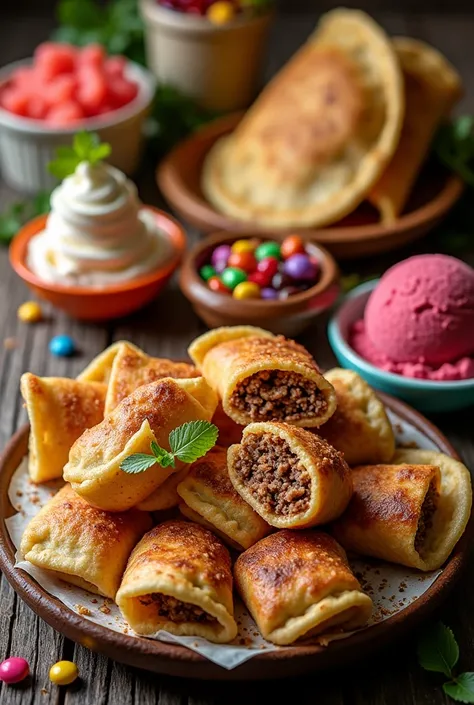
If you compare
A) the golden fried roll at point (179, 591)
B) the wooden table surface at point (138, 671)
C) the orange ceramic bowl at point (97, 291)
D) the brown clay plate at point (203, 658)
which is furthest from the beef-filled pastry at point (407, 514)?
the orange ceramic bowl at point (97, 291)

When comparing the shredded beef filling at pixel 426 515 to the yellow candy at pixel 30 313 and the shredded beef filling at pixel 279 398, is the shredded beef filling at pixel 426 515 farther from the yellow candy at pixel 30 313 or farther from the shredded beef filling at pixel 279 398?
the yellow candy at pixel 30 313

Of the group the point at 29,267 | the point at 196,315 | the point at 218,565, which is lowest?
the point at 196,315

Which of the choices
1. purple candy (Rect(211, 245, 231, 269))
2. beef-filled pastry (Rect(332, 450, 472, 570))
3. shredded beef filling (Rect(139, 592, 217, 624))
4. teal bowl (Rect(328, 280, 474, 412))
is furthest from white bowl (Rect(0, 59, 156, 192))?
shredded beef filling (Rect(139, 592, 217, 624))

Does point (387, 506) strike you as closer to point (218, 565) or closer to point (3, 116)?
point (218, 565)

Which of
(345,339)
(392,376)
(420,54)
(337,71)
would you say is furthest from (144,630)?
(420,54)

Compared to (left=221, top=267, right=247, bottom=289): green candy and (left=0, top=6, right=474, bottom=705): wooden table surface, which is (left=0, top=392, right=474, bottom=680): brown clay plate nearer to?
(left=0, top=6, right=474, bottom=705): wooden table surface

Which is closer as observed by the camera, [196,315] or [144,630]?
[144,630]
